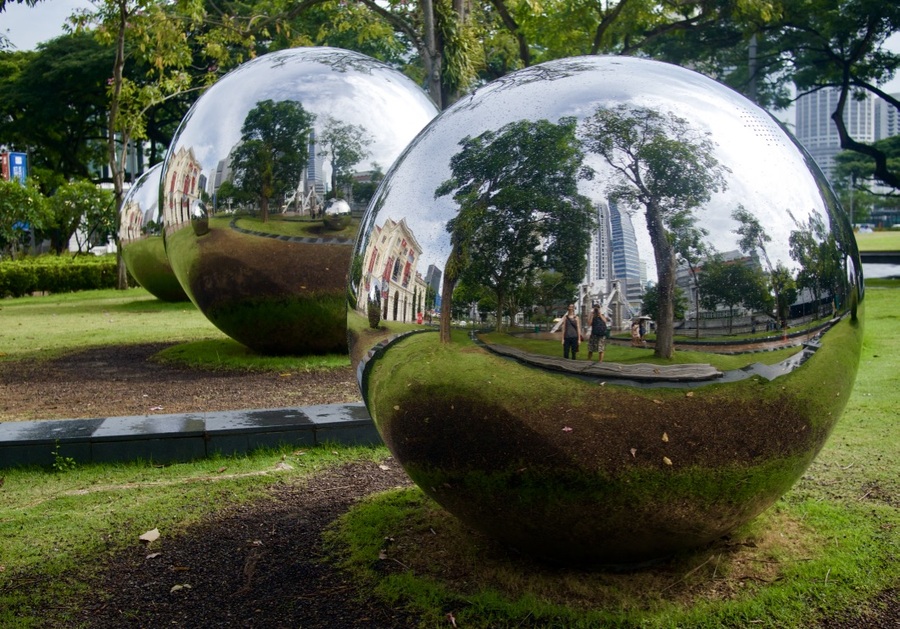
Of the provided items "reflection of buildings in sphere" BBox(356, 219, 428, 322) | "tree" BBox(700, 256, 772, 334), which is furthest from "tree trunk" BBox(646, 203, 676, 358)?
"reflection of buildings in sphere" BBox(356, 219, 428, 322)

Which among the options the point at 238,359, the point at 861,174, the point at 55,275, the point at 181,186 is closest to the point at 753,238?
the point at 181,186

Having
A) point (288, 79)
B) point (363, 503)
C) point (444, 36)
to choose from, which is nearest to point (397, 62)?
point (444, 36)

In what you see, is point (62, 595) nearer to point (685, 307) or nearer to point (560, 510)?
point (560, 510)

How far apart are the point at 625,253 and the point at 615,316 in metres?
0.25

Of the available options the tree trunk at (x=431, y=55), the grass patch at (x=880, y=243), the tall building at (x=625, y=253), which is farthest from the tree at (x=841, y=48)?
the tall building at (x=625, y=253)

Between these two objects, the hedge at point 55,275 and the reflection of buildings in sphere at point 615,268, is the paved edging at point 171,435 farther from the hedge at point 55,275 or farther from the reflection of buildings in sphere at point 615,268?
the hedge at point 55,275

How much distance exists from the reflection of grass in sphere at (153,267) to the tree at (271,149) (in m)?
9.13

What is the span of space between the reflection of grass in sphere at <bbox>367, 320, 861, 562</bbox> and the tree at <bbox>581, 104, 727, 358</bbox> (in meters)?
0.34

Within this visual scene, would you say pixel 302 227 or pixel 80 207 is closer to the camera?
pixel 302 227

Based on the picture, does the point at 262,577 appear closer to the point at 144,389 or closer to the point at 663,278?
the point at 663,278

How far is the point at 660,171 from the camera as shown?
3.76 m

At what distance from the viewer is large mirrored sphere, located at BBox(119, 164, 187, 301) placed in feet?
58.4

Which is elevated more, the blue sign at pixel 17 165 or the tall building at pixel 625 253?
the blue sign at pixel 17 165

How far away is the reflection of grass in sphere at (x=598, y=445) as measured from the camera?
3670 mm
